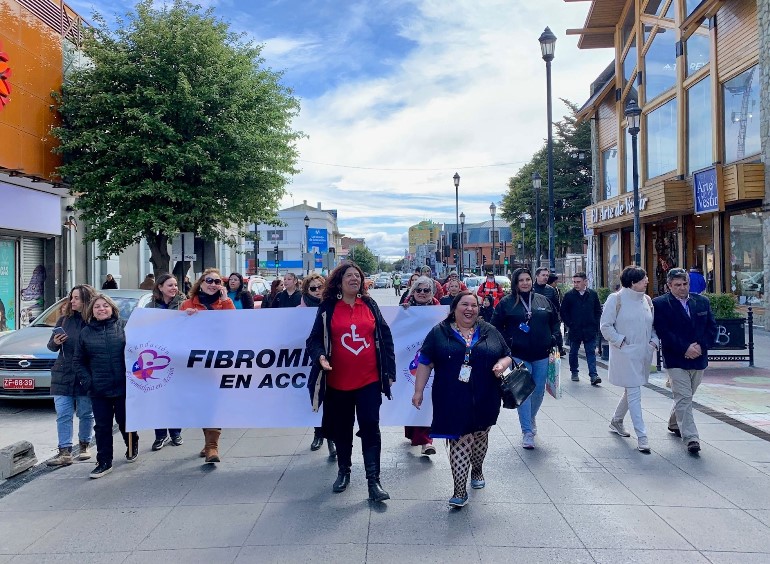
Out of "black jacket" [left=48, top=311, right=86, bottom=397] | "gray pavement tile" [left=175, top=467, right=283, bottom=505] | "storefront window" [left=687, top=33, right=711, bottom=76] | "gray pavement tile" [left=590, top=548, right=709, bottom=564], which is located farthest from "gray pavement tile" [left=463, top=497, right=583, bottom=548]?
"storefront window" [left=687, top=33, right=711, bottom=76]

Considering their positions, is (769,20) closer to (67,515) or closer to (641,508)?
(641,508)

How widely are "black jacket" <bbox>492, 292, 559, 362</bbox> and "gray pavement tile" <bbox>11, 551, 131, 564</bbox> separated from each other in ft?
13.8

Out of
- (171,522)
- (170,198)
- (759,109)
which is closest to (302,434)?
(171,522)

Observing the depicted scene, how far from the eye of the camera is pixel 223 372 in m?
6.63

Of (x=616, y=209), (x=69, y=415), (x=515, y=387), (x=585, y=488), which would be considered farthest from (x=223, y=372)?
(x=616, y=209)

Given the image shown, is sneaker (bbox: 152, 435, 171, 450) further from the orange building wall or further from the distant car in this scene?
the orange building wall

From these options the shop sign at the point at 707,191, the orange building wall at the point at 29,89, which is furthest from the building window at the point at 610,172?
the orange building wall at the point at 29,89

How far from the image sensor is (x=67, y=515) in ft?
16.8

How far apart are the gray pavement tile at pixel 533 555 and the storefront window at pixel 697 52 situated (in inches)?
845

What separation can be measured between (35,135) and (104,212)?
263 cm

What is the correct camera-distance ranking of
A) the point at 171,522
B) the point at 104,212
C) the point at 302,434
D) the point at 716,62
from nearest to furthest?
1. the point at 171,522
2. the point at 302,434
3. the point at 104,212
4. the point at 716,62

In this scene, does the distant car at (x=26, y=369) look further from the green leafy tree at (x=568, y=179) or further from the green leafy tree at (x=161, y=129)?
the green leafy tree at (x=568, y=179)

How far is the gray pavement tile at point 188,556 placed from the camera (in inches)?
165

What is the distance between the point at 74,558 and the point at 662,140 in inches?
1018
